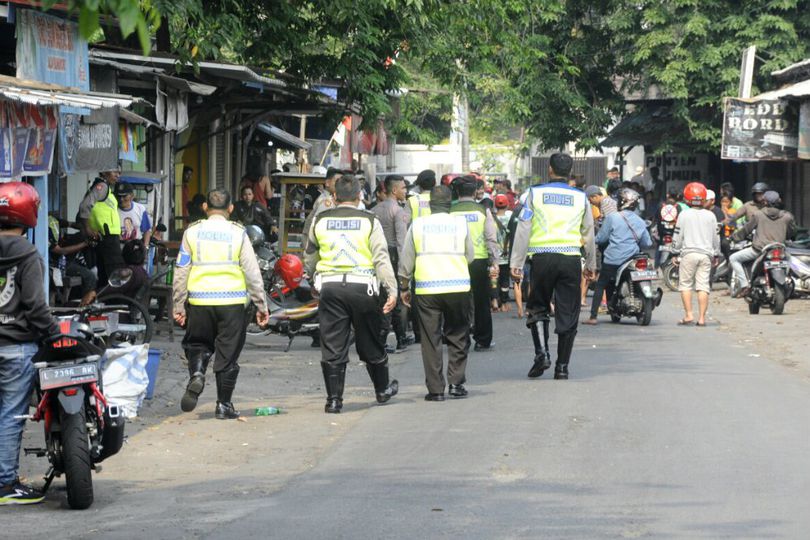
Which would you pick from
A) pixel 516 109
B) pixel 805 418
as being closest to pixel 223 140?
pixel 516 109

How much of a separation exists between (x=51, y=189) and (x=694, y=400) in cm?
880

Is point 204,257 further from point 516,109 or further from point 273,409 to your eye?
point 516,109

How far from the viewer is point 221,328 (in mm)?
9977

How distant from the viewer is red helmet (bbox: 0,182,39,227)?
708cm

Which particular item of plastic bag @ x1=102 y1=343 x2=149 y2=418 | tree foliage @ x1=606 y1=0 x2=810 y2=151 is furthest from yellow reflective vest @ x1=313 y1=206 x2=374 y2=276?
tree foliage @ x1=606 y1=0 x2=810 y2=151

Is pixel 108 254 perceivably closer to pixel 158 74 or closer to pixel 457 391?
pixel 158 74

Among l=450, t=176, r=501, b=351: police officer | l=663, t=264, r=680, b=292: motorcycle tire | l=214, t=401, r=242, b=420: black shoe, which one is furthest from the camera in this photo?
l=663, t=264, r=680, b=292: motorcycle tire

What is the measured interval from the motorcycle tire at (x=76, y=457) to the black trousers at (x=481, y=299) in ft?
22.3

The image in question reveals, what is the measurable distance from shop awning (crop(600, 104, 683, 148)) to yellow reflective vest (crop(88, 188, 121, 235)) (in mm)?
19166

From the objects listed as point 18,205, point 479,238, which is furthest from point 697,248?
point 18,205

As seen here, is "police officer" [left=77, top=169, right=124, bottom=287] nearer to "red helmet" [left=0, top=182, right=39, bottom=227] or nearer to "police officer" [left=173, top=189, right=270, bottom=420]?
"police officer" [left=173, top=189, right=270, bottom=420]

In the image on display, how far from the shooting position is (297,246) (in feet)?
70.1

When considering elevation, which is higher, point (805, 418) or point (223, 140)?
point (223, 140)

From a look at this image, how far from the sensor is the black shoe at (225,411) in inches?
399
